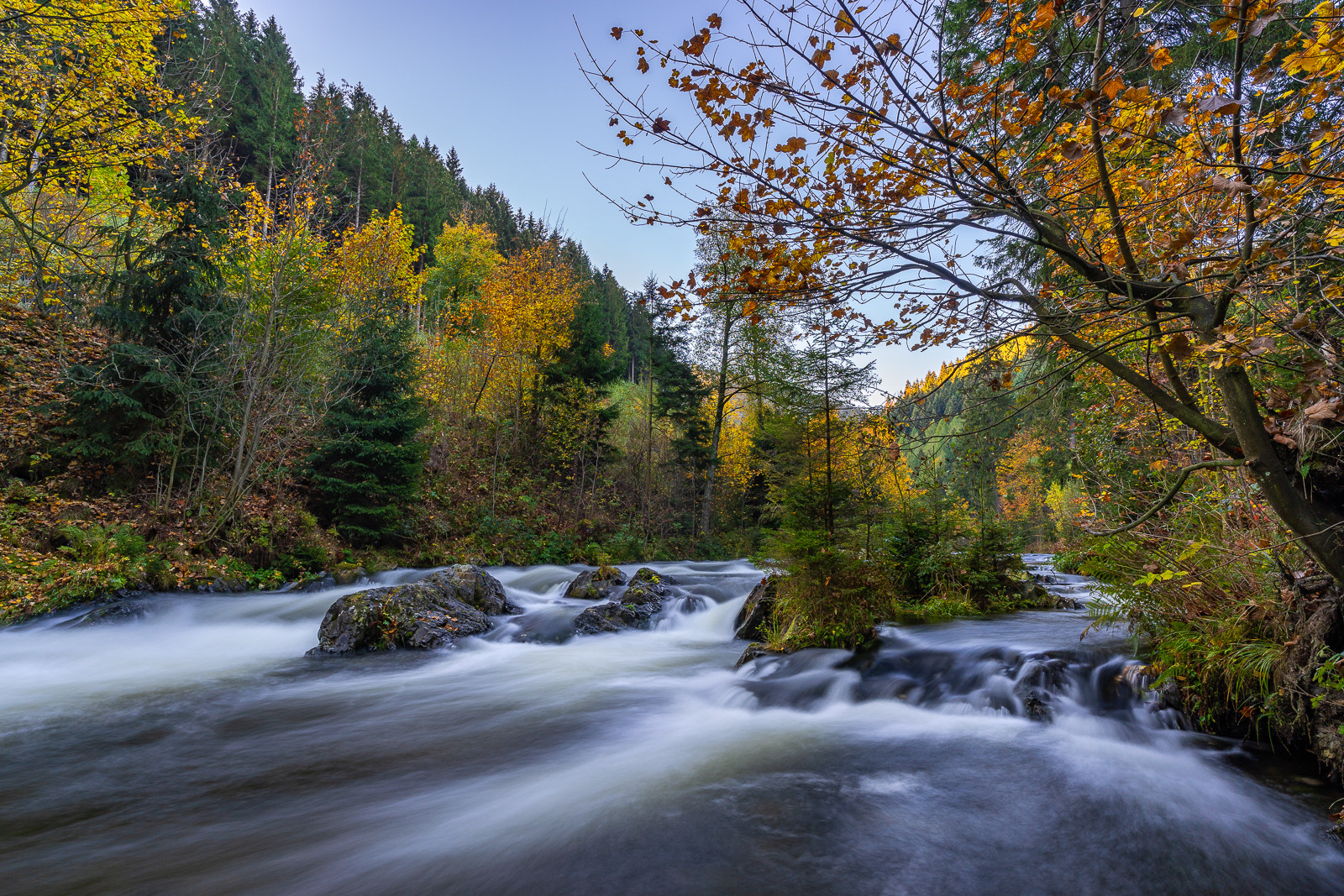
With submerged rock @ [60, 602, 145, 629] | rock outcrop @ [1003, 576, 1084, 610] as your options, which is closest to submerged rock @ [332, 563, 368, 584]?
submerged rock @ [60, 602, 145, 629]

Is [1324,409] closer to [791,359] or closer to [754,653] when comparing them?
[754,653]

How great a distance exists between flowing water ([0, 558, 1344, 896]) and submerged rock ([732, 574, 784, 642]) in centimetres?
154

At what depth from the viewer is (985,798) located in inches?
159

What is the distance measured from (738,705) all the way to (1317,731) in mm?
4464

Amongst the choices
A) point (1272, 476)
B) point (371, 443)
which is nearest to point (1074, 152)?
point (1272, 476)

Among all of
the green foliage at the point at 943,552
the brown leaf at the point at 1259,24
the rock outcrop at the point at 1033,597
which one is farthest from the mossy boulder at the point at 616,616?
the brown leaf at the point at 1259,24

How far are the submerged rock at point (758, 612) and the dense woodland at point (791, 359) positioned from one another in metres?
0.68

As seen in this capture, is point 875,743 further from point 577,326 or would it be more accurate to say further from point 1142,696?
point 577,326

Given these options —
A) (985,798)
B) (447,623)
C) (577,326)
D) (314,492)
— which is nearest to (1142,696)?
(985,798)

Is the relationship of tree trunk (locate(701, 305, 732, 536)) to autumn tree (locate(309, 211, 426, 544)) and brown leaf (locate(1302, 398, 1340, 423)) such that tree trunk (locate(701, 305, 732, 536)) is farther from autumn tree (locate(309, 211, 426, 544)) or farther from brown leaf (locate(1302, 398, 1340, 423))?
brown leaf (locate(1302, 398, 1340, 423))

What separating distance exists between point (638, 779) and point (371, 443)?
12017 millimetres

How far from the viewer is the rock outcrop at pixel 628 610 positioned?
9.91 meters

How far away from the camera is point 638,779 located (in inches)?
179

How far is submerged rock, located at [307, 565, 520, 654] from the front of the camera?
8492 millimetres
